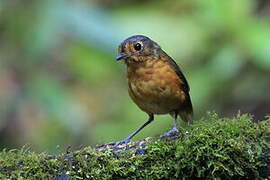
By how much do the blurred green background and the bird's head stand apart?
74cm

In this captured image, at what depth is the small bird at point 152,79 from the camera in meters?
4.43

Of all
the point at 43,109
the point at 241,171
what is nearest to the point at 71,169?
the point at 241,171

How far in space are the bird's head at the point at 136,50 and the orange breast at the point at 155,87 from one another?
55 millimetres

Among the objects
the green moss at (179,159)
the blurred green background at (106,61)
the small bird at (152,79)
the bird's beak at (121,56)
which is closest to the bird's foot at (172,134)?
the green moss at (179,159)

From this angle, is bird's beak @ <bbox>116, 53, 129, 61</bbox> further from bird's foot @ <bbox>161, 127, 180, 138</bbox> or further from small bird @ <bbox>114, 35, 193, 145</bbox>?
bird's foot @ <bbox>161, 127, 180, 138</bbox>

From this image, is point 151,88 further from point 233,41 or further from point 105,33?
point 233,41

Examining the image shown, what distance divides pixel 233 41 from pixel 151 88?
2.17 metres

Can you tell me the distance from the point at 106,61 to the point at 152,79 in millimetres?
2091

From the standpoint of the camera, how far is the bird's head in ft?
15.0

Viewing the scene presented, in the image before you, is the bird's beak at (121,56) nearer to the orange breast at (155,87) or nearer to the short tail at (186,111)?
the orange breast at (155,87)

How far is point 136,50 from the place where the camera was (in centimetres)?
461

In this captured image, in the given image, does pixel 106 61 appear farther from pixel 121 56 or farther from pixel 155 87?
pixel 155 87

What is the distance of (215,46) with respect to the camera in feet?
21.3

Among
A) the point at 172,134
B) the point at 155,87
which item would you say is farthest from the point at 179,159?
the point at 155,87
